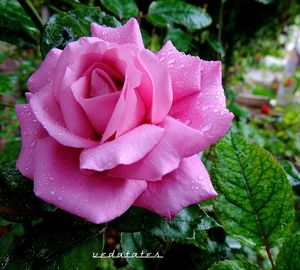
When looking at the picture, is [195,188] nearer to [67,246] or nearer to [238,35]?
[67,246]

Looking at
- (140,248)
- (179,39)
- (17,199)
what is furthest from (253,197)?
(179,39)

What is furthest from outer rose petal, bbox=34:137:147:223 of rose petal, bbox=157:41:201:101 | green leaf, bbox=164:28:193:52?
green leaf, bbox=164:28:193:52

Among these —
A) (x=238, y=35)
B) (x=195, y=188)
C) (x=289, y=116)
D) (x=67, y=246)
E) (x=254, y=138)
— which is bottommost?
(x=289, y=116)

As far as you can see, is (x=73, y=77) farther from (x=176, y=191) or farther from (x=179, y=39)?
(x=179, y=39)

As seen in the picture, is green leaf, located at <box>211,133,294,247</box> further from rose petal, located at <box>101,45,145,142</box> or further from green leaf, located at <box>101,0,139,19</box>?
green leaf, located at <box>101,0,139,19</box>

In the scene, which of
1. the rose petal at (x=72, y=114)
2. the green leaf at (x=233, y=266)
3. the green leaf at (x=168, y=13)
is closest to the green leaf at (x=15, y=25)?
the green leaf at (x=168, y=13)

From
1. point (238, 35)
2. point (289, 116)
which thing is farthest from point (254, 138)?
point (289, 116)

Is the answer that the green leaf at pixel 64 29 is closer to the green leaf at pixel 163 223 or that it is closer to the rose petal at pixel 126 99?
the rose petal at pixel 126 99
